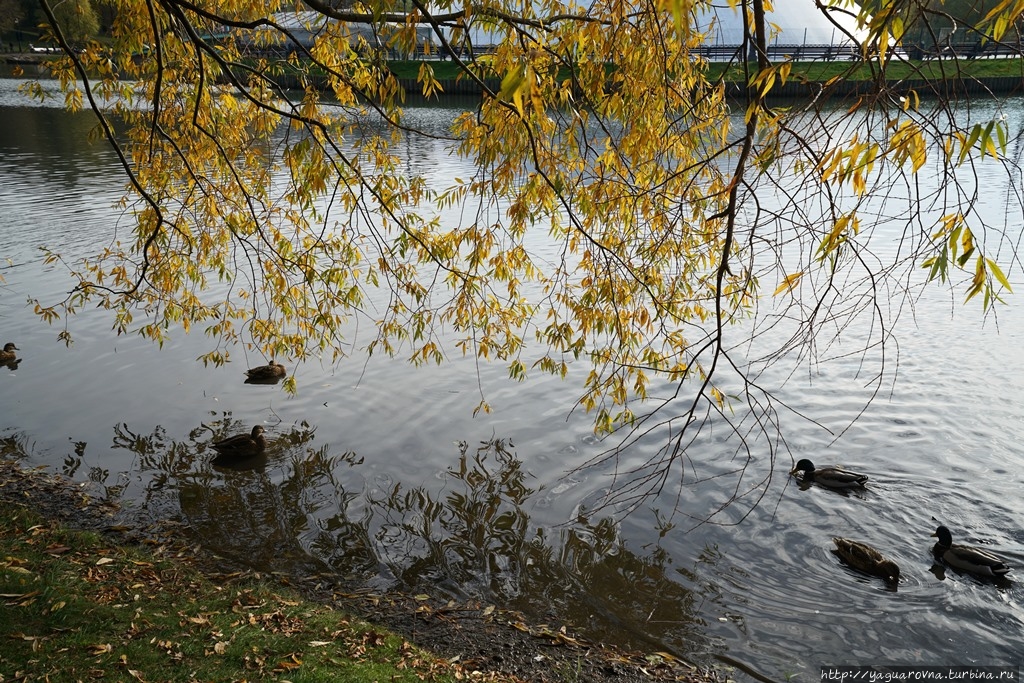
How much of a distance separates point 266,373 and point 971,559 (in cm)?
827

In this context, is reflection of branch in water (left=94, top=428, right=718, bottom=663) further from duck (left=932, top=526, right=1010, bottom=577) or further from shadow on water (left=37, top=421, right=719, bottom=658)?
duck (left=932, top=526, right=1010, bottom=577)

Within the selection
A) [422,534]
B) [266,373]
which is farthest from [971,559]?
[266,373]

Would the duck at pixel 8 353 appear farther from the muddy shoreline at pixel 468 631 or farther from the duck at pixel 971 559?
the duck at pixel 971 559

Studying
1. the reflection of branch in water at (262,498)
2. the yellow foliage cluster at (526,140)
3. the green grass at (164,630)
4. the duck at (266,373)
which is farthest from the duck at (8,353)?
the green grass at (164,630)

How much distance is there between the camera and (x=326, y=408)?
9.78 metres

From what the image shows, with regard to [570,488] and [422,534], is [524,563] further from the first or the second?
[570,488]

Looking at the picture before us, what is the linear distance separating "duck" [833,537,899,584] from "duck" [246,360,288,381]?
7280 mm

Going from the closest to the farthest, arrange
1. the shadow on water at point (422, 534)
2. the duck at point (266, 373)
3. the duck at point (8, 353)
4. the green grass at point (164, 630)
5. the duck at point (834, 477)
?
the green grass at point (164, 630), the shadow on water at point (422, 534), the duck at point (834, 477), the duck at point (266, 373), the duck at point (8, 353)

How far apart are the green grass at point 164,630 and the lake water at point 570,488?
79cm

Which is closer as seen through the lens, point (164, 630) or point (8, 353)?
point (164, 630)

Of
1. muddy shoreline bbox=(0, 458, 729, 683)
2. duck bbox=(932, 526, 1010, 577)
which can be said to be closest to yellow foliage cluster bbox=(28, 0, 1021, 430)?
muddy shoreline bbox=(0, 458, 729, 683)

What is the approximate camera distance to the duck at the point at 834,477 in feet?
25.3

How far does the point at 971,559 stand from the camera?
6.34 m

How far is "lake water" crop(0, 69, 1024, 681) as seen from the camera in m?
6.07
